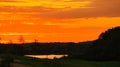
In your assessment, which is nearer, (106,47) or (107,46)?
(106,47)

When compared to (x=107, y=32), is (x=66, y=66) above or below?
below

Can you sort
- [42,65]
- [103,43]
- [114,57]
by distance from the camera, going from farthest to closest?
1. [103,43]
2. [114,57]
3. [42,65]

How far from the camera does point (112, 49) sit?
2121 inches

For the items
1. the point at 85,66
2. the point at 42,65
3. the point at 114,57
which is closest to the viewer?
the point at 42,65

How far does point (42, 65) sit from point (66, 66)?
172 cm

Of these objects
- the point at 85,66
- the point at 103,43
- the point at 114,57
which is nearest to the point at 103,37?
the point at 103,43

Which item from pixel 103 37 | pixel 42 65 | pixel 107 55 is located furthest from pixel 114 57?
pixel 42 65

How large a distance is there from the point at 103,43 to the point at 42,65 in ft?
80.0

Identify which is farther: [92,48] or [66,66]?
[92,48]

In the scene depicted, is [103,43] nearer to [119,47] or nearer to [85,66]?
[119,47]

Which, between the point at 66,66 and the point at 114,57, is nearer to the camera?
the point at 66,66

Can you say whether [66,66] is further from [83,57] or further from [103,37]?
[103,37]

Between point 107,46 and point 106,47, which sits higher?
point 107,46

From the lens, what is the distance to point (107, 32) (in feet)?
187
